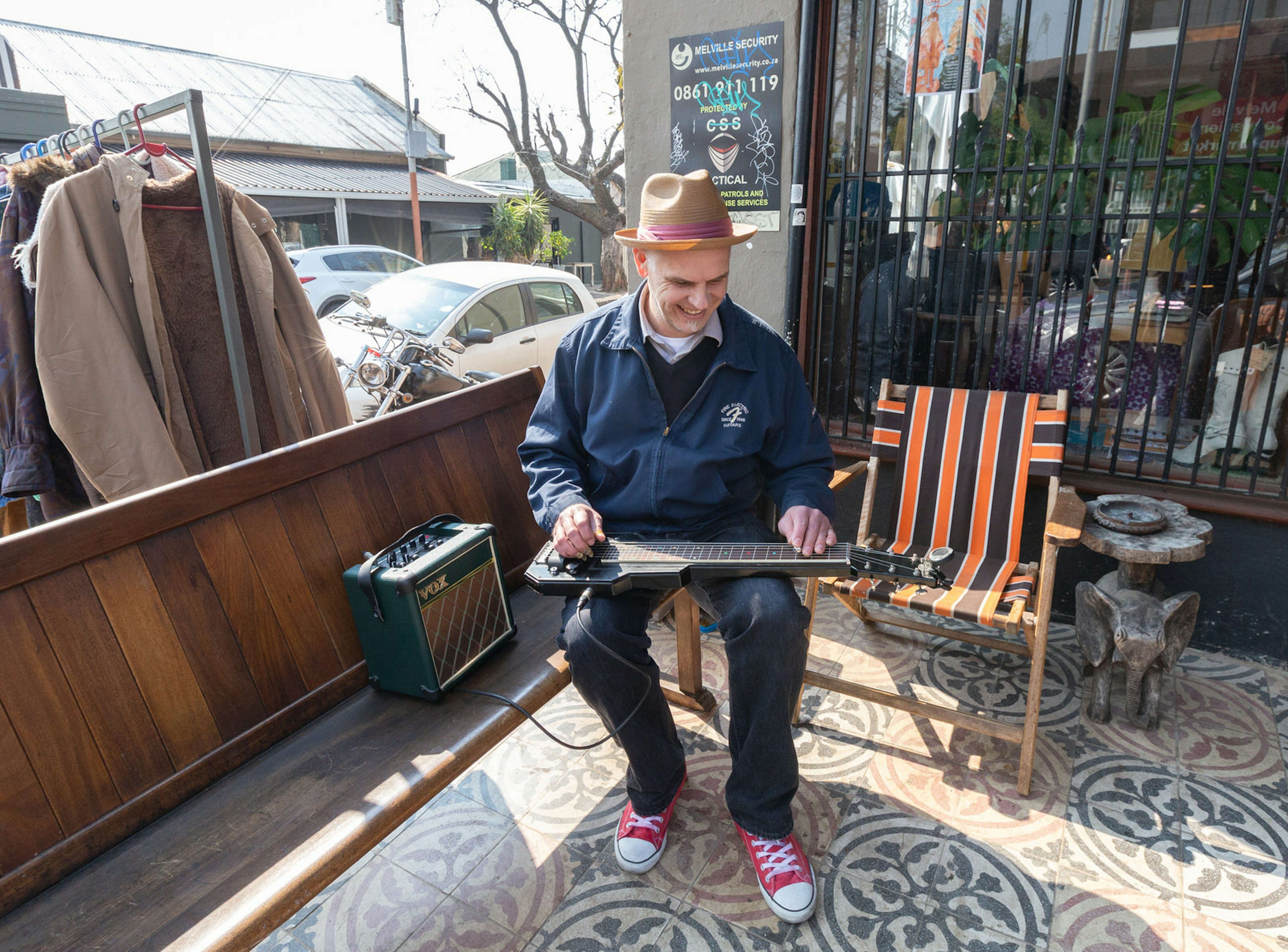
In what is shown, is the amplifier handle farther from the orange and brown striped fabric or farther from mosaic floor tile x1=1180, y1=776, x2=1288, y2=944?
mosaic floor tile x1=1180, y1=776, x2=1288, y2=944

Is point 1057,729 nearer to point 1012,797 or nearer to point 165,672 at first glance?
point 1012,797

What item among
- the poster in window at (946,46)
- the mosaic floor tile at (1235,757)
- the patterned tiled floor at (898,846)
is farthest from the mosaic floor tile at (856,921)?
the poster in window at (946,46)

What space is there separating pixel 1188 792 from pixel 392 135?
2539cm

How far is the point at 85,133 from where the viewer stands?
2.46m

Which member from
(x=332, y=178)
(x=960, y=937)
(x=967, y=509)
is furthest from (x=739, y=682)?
(x=332, y=178)

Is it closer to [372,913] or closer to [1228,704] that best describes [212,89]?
[372,913]

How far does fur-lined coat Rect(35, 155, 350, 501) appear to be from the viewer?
2.04m

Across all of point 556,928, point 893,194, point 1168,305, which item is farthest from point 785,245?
point 556,928

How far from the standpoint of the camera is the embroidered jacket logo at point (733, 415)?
2133mm

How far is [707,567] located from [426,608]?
669mm

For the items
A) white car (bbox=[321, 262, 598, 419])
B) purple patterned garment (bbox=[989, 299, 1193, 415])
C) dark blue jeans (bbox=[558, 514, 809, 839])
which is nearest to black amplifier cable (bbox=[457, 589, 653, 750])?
dark blue jeans (bbox=[558, 514, 809, 839])

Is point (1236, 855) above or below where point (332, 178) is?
below

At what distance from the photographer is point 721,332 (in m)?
2.19

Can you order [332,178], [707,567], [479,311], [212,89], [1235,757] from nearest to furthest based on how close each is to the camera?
1. [707,567]
2. [1235,757]
3. [479,311]
4. [332,178]
5. [212,89]
